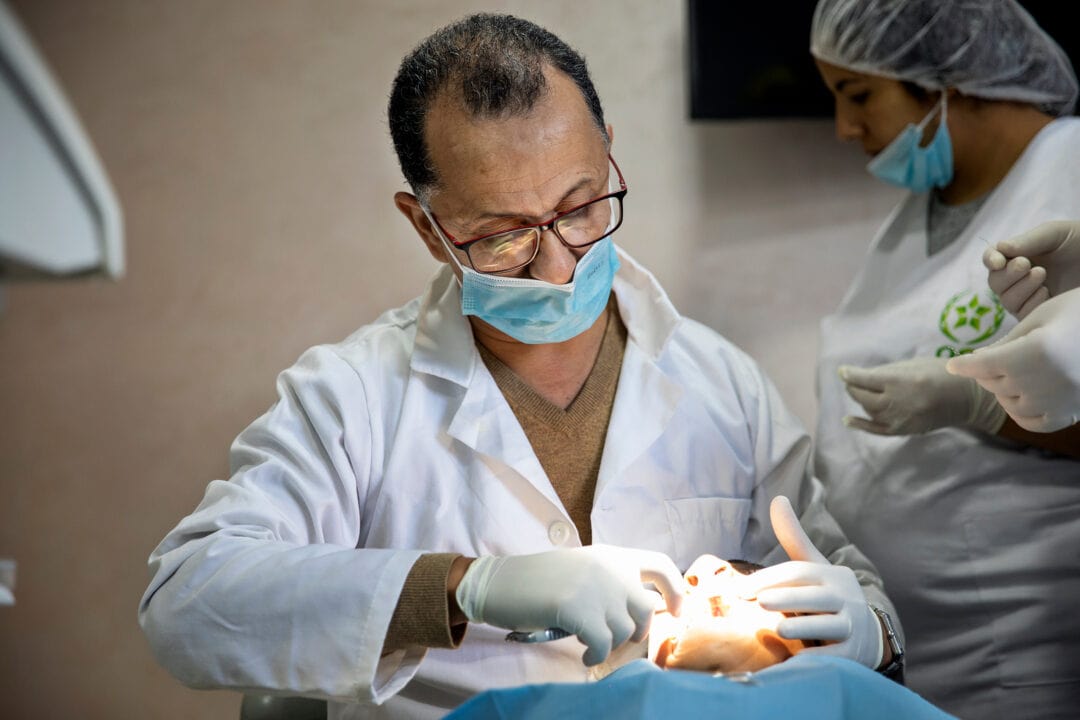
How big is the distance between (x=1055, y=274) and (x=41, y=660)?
2428 millimetres

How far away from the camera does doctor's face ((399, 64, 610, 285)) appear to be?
149 cm

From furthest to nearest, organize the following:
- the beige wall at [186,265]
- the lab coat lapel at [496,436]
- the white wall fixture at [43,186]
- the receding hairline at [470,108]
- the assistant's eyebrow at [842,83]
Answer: the beige wall at [186,265] → the assistant's eyebrow at [842,83] → the lab coat lapel at [496,436] → the receding hairline at [470,108] → the white wall fixture at [43,186]

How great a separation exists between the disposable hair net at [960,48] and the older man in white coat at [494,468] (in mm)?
663

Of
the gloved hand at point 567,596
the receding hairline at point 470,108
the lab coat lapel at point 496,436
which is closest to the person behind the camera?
the gloved hand at point 567,596

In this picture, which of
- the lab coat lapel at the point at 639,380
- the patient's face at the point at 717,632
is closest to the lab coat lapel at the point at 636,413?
the lab coat lapel at the point at 639,380

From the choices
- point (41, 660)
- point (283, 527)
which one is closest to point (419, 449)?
point (283, 527)

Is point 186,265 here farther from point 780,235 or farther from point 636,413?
point 780,235

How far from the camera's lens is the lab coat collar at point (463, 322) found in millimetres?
1689

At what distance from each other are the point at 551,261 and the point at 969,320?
86 centimetres

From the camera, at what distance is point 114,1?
8.18 ft

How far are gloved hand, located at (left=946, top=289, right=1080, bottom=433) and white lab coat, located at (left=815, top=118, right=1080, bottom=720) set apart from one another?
0.36 meters

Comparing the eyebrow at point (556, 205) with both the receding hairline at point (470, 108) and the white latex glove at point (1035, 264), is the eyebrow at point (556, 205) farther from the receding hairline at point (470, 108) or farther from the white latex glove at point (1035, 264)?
the white latex glove at point (1035, 264)

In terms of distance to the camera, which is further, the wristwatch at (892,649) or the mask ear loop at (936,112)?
the mask ear loop at (936,112)

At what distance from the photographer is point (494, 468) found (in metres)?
1.63
